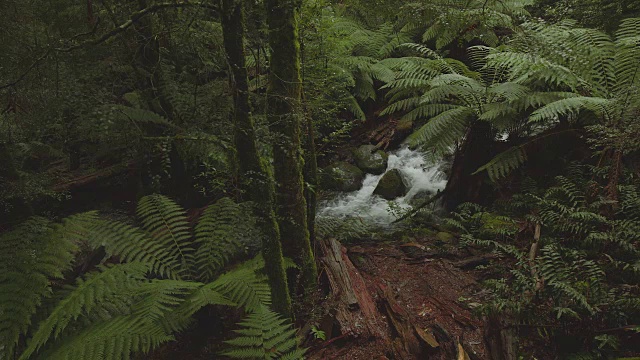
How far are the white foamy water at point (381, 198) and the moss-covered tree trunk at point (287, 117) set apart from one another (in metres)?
2.40

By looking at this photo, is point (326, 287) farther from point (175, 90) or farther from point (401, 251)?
point (175, 90)

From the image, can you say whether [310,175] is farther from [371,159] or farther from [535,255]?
[371,159]

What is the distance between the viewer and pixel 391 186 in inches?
227

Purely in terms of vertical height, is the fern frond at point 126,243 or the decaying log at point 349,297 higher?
the fern frond at point 126,243

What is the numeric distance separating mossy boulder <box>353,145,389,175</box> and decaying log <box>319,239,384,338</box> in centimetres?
318

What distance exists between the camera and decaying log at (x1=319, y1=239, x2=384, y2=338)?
2.48 m

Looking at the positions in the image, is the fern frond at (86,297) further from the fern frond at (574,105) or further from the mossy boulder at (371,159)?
the mossy boulder at (371,159)

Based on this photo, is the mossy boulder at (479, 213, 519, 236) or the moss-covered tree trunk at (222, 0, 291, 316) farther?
the mossy boulder at (479, 213, 519, 236)

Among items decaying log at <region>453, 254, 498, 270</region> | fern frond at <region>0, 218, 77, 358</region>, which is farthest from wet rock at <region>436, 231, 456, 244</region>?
fern frond at <region>0, 218, 77, 358</region>

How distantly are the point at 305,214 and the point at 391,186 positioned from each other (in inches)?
132

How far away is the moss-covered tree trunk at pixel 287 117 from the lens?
2.21 metres

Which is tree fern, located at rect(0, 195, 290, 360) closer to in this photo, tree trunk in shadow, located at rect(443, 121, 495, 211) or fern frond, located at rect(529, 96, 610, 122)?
tree trunk in shadow, located at rect(443, 121, 495, 211)

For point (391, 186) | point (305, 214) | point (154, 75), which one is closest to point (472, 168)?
point (391, 186)

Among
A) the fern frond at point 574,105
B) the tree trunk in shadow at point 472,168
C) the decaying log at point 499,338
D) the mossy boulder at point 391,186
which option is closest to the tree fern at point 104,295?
the decaying log at point 499,338
